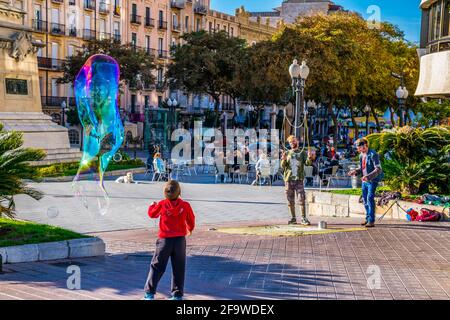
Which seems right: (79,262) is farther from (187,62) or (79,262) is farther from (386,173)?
(187,62)

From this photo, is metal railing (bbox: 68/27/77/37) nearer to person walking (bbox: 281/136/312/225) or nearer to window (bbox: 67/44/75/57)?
window (bbox: 67/44/75/57)

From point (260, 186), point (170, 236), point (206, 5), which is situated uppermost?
point (206, 5)

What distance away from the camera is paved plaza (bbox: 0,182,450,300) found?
7527 mm

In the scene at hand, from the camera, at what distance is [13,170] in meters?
10.2

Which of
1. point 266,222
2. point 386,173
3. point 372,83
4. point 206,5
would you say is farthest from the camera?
point 206,5

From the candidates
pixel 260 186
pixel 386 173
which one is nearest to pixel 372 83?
pixel 260 186

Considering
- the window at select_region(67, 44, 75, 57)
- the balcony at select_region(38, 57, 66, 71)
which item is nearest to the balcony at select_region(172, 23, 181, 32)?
the window at select_region(67, 44, 75, 57)

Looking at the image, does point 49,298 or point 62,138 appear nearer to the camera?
point 49,298

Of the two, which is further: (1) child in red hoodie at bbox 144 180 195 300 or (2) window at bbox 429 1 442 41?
(2) window at bbox 429 1 442 41

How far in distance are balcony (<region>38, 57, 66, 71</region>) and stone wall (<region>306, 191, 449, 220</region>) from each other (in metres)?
41.0

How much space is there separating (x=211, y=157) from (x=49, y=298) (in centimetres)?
2576

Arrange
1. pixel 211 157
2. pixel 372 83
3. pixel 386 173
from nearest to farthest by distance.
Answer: pixel 386 173 → pixel 211 157 → pixel 372 83

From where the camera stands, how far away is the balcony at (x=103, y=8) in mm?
59072

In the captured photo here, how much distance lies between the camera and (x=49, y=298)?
702 centimetres
